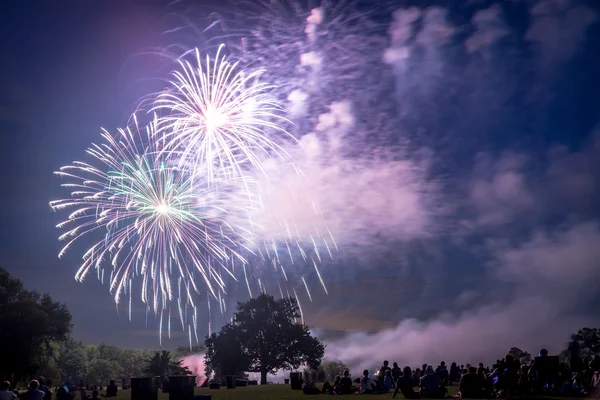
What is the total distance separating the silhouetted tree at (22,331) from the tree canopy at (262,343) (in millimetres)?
22562

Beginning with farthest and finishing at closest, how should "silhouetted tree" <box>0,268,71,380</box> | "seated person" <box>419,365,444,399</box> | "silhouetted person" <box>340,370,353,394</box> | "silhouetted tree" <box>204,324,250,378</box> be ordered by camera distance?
"silhouetted tree" <box>204,324,250,378</box> → "silhouetted tree" <box>0,268,71,380</box> → "silhouetted person" <box>340,370,353,394</box> → "seated person" <box>419,365,444,399</box>

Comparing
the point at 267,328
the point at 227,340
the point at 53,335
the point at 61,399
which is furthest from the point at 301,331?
the point at 61,399

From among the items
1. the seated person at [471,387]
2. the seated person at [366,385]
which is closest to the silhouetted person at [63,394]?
the seated person at [366,385]

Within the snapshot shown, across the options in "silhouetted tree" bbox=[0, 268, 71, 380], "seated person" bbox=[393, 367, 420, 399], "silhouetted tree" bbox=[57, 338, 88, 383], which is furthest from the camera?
"silhouetted tree" bbox=[57, 338, 88, 383]

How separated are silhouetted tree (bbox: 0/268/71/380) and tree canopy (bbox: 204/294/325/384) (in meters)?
22.6

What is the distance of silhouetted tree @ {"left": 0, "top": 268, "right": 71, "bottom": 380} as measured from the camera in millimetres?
68000

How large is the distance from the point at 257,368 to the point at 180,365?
108 ft

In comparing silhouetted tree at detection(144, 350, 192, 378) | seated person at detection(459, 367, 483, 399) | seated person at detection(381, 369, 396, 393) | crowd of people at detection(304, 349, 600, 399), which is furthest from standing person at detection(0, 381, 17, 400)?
silhouetted tree at detection(144, 350, 192, 378)

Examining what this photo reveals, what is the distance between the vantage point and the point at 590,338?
302ft

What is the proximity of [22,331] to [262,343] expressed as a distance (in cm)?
3176

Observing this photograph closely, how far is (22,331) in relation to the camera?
228 ft

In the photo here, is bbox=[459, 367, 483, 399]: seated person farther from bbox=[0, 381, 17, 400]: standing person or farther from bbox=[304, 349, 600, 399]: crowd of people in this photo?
bbox=[0, 381, 17, 400]: standing person

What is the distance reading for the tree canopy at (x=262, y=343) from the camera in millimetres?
73688

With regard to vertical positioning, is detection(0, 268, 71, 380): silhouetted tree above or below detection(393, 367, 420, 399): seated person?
above
